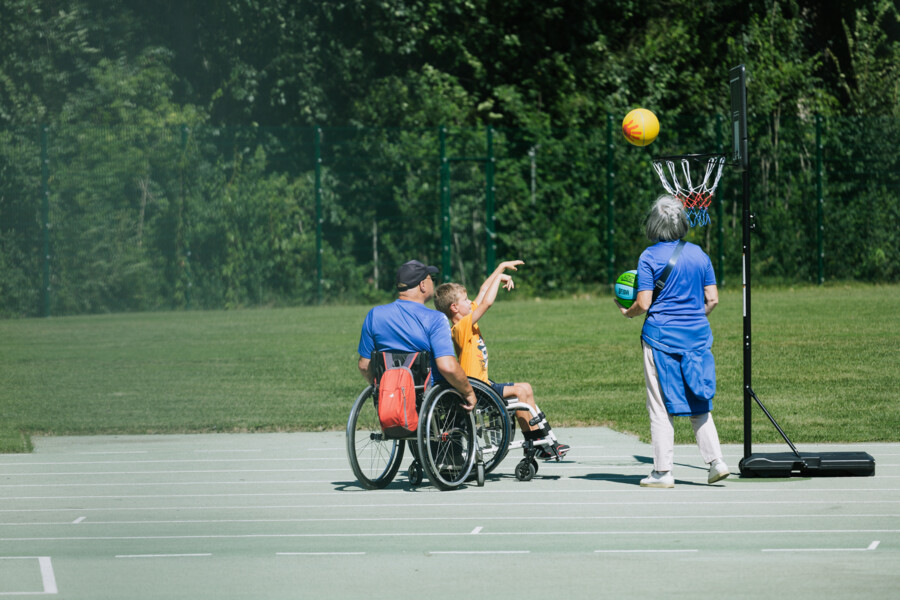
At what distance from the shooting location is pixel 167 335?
876 inches

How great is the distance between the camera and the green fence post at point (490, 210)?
27.6m

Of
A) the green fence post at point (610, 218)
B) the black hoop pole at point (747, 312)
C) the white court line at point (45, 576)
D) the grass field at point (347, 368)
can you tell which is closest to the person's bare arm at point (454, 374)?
the black hoop pole at point (747, 312)

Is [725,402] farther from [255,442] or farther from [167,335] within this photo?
[167,335]

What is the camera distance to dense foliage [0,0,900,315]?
87.8ft

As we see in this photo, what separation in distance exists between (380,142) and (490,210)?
267cm

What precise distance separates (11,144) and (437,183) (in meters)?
8.37

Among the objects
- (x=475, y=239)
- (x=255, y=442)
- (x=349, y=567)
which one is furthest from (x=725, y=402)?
(x=475, y=239)

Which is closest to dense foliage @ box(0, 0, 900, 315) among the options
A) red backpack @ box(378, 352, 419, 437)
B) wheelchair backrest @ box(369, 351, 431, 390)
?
wheelchair backrest @ box(369, 351, 431, 390)

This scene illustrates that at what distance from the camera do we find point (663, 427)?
880 centimetres

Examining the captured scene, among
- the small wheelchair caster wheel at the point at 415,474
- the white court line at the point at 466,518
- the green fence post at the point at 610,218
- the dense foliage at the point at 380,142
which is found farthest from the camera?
the green fence post at the point at 610,218

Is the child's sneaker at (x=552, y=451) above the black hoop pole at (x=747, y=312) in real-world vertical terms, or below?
below

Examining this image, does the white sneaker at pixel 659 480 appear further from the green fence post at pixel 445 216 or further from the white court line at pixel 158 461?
the green fence post at pixel 445 216

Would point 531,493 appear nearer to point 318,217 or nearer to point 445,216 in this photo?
point 318,217

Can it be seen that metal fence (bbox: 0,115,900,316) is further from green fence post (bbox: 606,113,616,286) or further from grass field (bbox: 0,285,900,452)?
grass field (bbox: 0,285,900,452)
